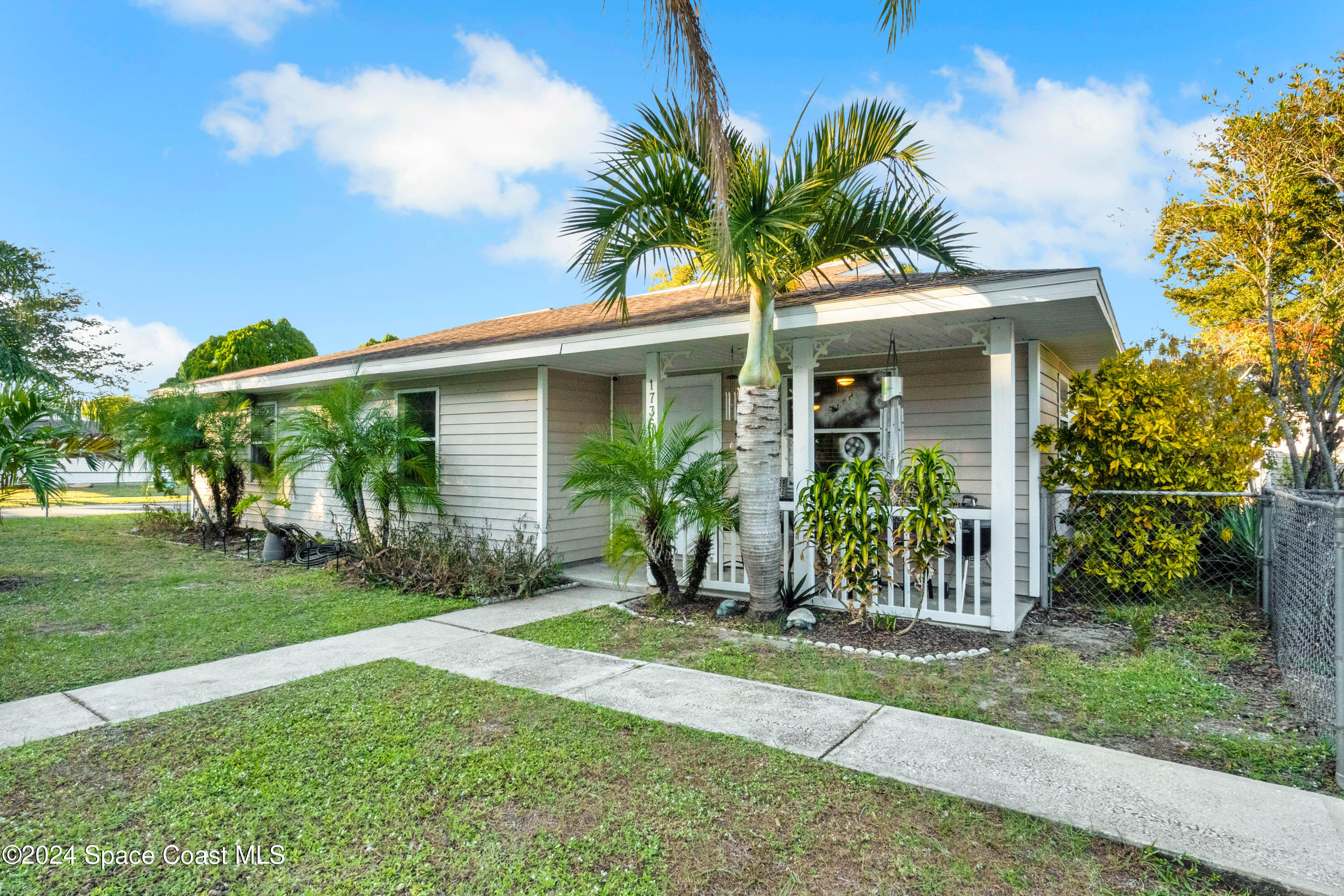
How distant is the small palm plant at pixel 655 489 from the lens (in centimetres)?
593

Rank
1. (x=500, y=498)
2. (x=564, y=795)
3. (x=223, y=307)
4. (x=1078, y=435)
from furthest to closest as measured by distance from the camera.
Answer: (x=223, y=307), (x=500, y=498), (x=1078, y=435), (x=564, y=795)

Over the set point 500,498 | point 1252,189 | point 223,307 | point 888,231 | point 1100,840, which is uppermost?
point 223,307

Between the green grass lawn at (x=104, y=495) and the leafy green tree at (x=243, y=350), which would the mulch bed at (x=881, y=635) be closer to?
the green grass lawn at (x=104, y=495)

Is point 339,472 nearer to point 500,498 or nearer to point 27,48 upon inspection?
point 500,498

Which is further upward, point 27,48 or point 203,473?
point 27,48

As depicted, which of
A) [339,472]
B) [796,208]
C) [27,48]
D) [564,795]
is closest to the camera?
[564,795]

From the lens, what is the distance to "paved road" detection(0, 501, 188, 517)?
15672 mm

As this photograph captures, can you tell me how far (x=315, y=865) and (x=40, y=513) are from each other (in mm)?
19348

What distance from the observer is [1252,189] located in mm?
10484

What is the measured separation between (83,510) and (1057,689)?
72.9 ft

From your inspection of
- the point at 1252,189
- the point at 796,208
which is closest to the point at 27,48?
the point at 796,208

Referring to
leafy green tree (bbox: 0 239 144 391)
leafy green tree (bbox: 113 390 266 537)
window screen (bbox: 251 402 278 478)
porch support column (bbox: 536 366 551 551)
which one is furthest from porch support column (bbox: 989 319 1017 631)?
leafy green tree (bbox: 0 239 144 391)

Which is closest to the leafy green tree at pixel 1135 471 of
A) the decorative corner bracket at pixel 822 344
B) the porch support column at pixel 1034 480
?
the porch support column at pixel 1034 480

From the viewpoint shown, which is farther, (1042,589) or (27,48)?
(27,48)
